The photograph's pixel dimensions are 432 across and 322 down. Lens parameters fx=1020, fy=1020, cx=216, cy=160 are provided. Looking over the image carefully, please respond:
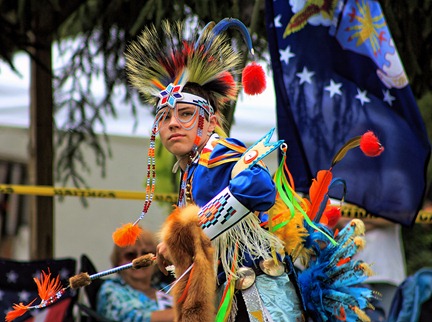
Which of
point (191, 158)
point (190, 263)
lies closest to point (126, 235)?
point (191, 158)

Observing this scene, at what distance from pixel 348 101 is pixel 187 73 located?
2.25 meters

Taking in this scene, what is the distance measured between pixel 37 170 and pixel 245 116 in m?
1.86

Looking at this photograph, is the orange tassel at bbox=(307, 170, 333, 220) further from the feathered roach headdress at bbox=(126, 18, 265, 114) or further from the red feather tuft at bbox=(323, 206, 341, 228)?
the feathered roach headdress at bbox=(126, 18, 265, 114)

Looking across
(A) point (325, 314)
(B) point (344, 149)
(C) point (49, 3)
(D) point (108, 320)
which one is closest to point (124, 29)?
(C) point (49, 3)

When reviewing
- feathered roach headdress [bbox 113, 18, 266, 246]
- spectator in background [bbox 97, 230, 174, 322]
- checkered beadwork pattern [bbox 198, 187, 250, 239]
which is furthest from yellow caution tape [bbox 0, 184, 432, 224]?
checkered beadwork pattern [bbox 198, 187, 250, 239]

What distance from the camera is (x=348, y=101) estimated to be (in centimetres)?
669

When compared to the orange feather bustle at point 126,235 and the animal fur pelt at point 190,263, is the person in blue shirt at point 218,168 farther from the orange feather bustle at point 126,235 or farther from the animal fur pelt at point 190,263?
the orange feather bustle at point 126,235

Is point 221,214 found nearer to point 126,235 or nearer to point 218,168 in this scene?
point 218,168

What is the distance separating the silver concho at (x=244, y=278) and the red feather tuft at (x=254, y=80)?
903mm

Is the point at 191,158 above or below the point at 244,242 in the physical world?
above

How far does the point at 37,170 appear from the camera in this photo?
8.18m

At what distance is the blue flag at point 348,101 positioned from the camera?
650 cm

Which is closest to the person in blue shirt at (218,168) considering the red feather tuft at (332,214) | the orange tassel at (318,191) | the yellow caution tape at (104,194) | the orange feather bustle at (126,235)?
the orange feather bustle at (126,235)

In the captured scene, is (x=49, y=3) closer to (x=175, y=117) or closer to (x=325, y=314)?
(x=175, y=117)
